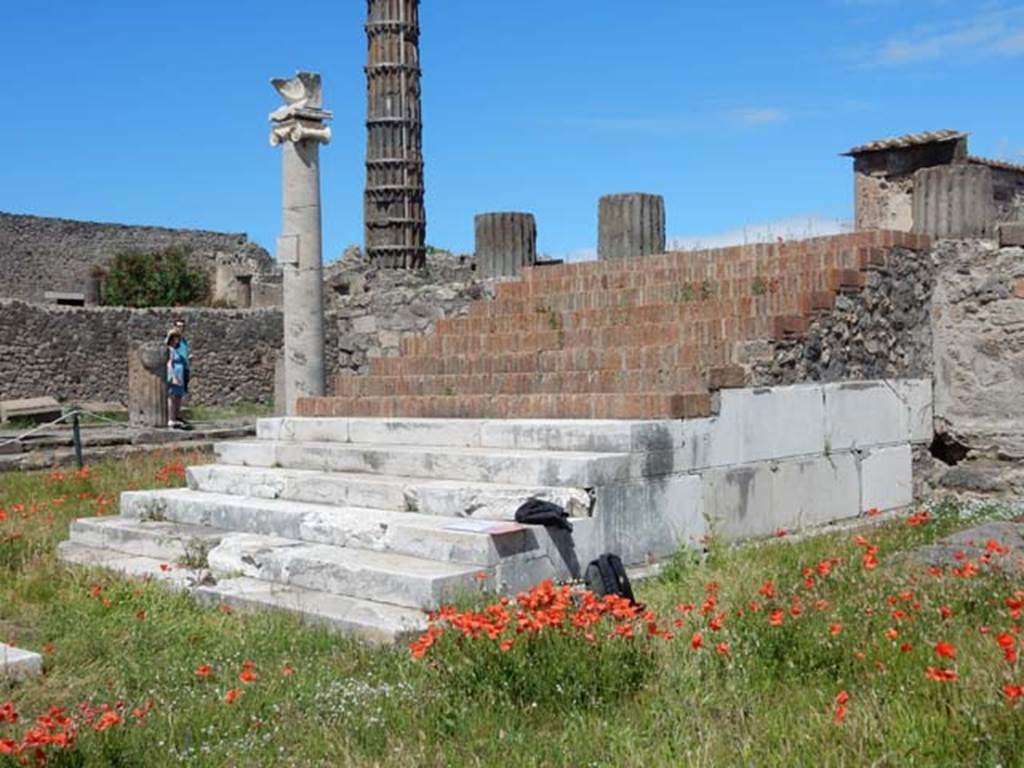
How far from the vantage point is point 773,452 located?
8039mm

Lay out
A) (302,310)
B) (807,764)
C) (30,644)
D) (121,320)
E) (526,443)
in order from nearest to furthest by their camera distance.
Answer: (807,764) < (30,644) < (526,443) < (302,310) < (121,320)

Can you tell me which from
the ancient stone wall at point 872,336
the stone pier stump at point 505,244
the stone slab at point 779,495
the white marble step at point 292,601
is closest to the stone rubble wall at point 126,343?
the stone pier stump at point 505,244

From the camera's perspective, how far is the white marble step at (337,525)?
629 cm

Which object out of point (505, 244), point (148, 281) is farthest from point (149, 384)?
point (148, 281)

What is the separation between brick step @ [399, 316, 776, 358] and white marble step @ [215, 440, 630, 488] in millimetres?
1702

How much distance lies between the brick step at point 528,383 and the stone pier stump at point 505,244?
2627 millimetres

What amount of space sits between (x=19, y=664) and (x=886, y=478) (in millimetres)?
6518

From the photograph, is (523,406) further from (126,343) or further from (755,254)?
(126,343)

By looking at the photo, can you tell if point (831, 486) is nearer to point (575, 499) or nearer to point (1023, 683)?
point (575, 499)

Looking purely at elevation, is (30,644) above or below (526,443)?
below

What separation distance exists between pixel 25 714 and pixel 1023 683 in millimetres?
3761

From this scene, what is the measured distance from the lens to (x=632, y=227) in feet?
37.7

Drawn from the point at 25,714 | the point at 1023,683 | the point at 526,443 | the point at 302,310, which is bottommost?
the point at 25,714

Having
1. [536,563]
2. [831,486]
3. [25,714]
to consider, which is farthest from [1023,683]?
[831,486]
